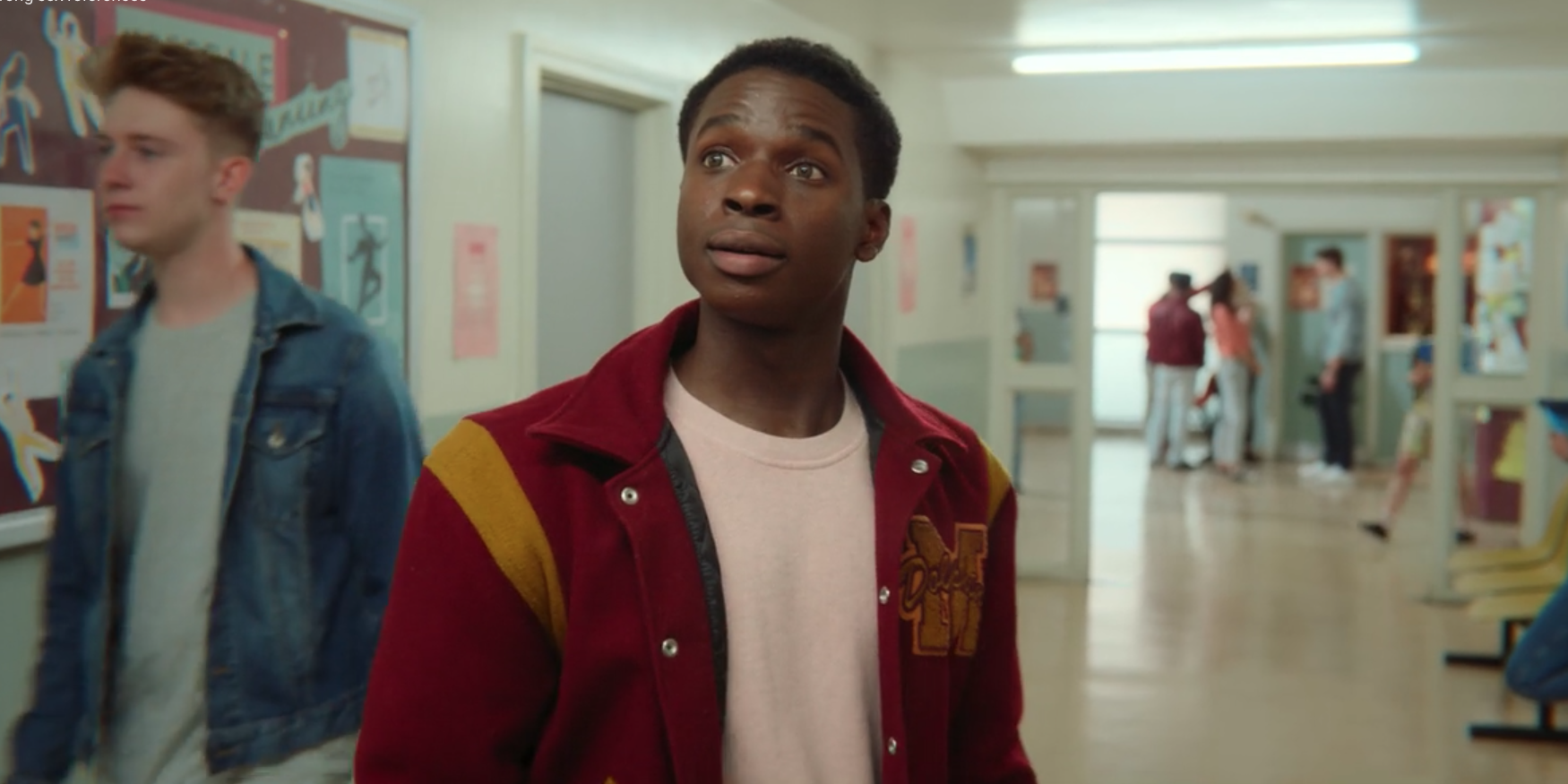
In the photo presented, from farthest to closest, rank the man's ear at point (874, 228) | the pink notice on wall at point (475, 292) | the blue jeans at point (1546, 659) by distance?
the blue jeans at point (1546, 659), the pink notice on wall at point (475, 292), the man's ear at point (874, 228)

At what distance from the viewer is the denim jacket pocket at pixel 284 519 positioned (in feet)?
7.38

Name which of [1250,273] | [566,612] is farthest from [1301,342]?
[566,612]

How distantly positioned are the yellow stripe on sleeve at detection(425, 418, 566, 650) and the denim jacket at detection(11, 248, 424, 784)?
107 centimetres

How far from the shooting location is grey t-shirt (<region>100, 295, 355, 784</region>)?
219 cm

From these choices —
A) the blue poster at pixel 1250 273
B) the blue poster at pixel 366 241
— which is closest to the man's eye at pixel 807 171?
the blue poster at pixel 366 241

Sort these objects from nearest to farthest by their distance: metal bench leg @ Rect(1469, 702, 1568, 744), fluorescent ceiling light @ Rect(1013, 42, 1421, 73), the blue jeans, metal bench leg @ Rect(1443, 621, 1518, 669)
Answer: the blue jeans < metal bench leg @ Rect(1469, 702, 1568, 744) < metal bench leg @ Rect(1443, 621, 1518, 669) < fluorescent ceiling light @ Rect(1013, 42, 1421, 73)

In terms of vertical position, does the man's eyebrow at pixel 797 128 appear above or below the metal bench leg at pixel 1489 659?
above

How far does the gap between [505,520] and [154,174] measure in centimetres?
139

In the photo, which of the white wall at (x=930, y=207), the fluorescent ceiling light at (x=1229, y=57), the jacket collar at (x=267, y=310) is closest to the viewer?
the jacket collar at (x=267, y=310)

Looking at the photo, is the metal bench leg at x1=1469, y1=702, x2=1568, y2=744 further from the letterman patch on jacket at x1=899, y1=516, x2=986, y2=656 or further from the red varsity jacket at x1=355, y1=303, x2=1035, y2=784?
the red varsity jacket at x1=355, y1=303, x2=1035, y2=784

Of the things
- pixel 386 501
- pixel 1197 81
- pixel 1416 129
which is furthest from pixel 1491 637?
pixel 386 501

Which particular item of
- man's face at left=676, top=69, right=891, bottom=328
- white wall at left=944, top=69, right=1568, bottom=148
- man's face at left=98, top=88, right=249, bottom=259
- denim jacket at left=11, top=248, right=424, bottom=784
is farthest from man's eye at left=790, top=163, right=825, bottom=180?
white wall at left=944, top=69, right=1568, bottom=148

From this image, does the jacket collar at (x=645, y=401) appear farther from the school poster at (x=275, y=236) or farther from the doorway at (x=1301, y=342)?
the doorway at (x=1301, y=342)

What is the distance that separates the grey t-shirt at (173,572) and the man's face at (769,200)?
1127 millimetres
